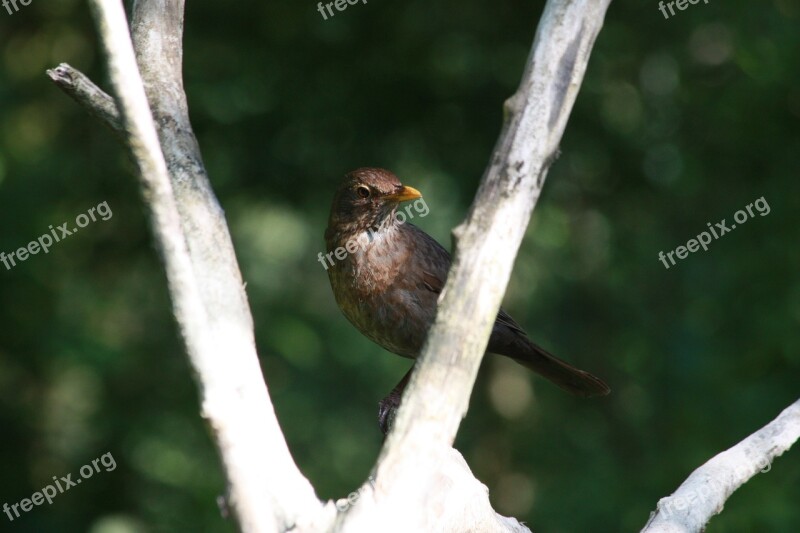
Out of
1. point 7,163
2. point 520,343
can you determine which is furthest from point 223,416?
point 7,163

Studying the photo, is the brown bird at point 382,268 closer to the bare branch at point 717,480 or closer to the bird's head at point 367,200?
the bird's head at point 367,200

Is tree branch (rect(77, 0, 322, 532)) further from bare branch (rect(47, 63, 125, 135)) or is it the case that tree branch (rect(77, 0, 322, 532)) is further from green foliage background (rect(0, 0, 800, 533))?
green foliage background (rect(0, 0, 800, 533))

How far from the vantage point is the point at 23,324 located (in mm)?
7262

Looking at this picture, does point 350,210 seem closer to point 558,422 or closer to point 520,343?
point 520,343

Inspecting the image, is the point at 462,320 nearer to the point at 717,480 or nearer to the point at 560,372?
the point at 717,480

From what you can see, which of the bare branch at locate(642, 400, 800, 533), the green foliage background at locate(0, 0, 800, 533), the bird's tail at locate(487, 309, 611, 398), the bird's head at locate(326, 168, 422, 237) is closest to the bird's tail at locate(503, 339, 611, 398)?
the bird's tail at locate(487, 309, 611, 398)

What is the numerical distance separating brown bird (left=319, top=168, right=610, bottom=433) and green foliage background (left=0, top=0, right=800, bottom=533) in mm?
2283

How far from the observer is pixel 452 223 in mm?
7887

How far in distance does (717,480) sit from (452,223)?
477cm

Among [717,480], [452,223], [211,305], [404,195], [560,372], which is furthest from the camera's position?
[452,223]

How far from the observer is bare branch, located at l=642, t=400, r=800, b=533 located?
3174mm

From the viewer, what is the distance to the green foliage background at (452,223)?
6777 mm

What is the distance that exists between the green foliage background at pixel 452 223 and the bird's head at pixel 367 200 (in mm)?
2297

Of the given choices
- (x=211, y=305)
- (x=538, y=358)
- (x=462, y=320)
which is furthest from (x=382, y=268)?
(x=462, y=320)
